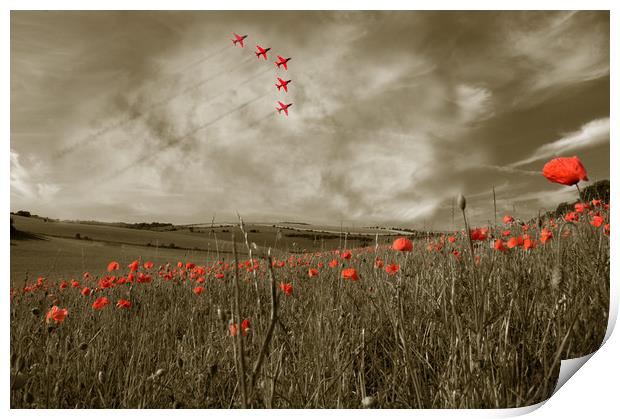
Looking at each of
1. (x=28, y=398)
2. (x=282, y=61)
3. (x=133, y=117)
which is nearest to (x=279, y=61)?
(x=282, y=61)

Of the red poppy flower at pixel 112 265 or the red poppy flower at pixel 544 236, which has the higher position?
the red poppy flower at pixel 544 236

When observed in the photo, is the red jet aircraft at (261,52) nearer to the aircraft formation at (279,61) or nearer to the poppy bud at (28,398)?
the aircraft formation at (279,61)

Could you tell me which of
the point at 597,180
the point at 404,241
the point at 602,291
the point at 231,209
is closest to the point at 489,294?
the point at 404,241

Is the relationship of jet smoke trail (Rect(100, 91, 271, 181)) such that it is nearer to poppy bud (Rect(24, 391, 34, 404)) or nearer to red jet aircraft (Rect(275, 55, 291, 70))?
red jet aircraft (Rect(275, 55, 291, 70))

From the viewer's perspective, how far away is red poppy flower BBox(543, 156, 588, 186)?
1.91m

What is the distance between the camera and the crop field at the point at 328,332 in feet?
5.72

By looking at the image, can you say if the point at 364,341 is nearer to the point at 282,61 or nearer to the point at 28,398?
the point at 28,398

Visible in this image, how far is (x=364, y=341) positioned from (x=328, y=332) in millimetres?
174

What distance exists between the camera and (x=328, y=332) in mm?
2037

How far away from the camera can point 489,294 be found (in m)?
2.06

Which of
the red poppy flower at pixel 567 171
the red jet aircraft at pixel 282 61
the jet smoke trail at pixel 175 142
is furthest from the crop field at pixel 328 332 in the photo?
the red jet aircraft at pixel 282 61
